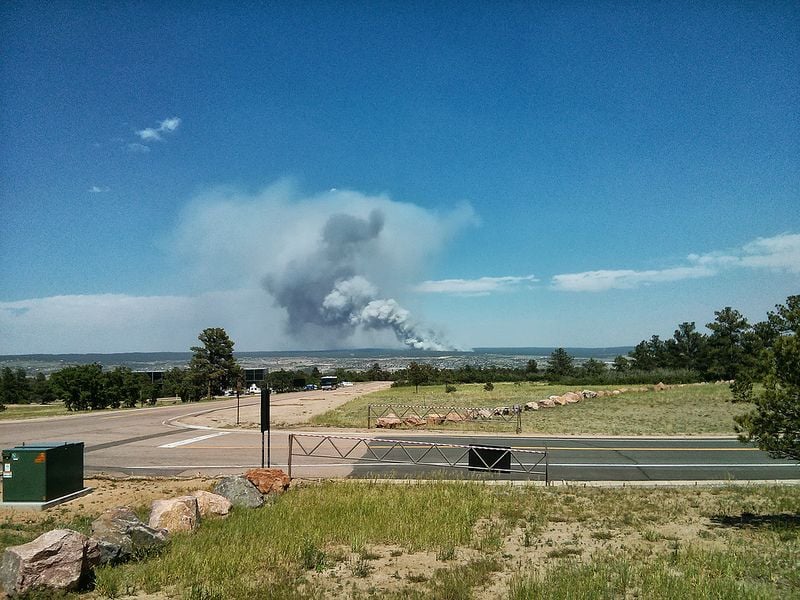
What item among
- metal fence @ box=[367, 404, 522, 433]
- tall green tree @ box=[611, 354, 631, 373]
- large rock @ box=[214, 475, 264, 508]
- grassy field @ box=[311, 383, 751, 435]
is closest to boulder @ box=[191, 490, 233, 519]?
large rock @ box=[214, 475, 264, 508]

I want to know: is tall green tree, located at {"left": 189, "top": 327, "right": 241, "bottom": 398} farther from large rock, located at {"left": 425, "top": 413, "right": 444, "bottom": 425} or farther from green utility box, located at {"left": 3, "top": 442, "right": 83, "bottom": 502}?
green utility box, located at {"left": 3, "top": 442, "right": 83, "bottom": 502}

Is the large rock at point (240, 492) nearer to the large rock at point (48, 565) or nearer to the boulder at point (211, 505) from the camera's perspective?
the boulder at point (211, 505)

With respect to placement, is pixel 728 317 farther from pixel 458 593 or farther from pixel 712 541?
pixel 458 593

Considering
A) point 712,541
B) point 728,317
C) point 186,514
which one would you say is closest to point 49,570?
point 186,514

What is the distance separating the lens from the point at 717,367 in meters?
67.7

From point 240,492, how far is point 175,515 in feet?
8.04

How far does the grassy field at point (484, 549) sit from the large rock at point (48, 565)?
1.62ft

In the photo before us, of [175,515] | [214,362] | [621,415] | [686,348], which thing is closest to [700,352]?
[686,348]

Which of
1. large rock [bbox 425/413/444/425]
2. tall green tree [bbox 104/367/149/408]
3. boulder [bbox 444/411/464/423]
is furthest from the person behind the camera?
tall green tree [bbox 104/367/149/408]

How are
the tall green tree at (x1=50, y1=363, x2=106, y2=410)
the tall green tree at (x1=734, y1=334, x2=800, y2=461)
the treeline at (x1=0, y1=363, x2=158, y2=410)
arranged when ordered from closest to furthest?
the tall green tree at (x1=734, y1=334, x2=800, y2=461), the tall green tree at (x1=50, y1=363, x2=106, y2=410), the treeline at (x1=0, y1=363, x2=158, y2=410)

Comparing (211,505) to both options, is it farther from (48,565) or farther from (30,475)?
(30,475)

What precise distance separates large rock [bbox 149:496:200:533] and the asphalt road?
22.1ft

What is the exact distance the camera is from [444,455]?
20.7m

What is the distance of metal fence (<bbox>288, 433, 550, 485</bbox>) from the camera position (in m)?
17.7
